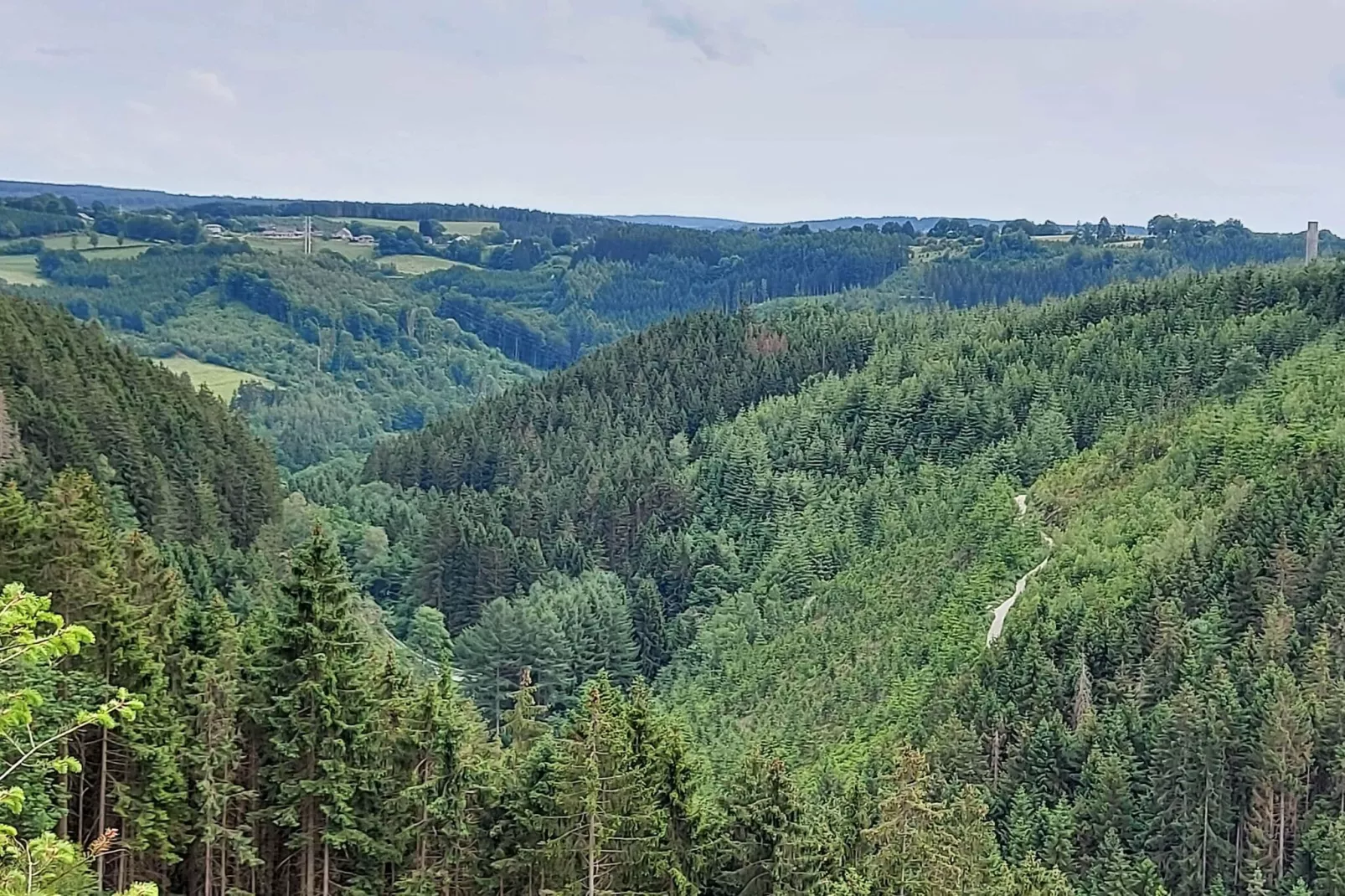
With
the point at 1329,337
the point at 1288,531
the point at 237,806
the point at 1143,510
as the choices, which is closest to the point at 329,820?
the point at 237,806

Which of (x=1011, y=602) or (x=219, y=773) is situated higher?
(x=219, y=773)

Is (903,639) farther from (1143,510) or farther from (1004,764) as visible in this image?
(1004,764)

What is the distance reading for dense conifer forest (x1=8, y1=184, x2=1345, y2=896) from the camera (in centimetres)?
3447

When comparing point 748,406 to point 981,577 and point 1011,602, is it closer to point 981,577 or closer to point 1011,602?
point 981,577

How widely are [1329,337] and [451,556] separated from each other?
80852 millimetres

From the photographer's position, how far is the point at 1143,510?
95.7m

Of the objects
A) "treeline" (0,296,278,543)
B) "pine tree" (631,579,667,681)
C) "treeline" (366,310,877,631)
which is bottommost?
"pine tree" (631,579,667,681)

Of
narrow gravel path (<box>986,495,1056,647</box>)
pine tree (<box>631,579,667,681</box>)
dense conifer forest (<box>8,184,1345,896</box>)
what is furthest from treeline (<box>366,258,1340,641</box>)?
narrow gravel path (<box>986,495,1056,647</box>)

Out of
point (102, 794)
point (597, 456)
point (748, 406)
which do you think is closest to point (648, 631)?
point (597, 456)

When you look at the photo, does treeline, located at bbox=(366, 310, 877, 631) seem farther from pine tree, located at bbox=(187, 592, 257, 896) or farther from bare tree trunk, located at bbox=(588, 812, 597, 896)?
bare tree trunk, located at bbox=(588, 812, 597, 896)

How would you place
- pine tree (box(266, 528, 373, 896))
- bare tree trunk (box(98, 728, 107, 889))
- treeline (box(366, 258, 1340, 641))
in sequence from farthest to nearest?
treeline (box(366, 258, 1340, 641))
pine tree (box(266, 528, 373, 896))
bare tree trunk (box(98, 728, 107, 889))

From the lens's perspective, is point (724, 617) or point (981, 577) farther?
point (724, 617)

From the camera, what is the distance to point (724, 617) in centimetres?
12025

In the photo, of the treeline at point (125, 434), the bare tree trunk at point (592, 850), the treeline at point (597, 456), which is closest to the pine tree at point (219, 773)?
the bare tree trunk at point (592, 850)
